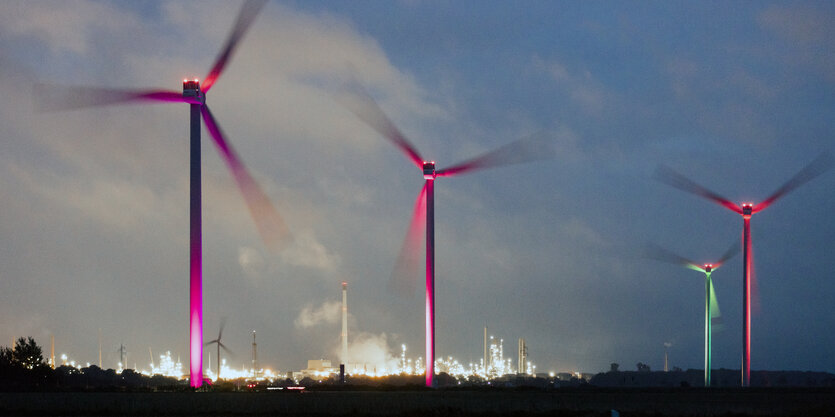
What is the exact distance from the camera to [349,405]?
64312 mm

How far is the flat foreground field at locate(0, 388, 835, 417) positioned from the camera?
6253 cm

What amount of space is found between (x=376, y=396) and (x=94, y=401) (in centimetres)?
1857

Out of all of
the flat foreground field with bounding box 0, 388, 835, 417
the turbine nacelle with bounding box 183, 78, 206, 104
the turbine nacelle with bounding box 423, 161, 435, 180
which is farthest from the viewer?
the turbine nacelle with bounding box 423, 161, 435, 180

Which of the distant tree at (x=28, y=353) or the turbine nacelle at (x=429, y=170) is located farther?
the distant tree at (x=28, y=353)

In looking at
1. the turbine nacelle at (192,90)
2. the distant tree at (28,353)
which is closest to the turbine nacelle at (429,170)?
the turbine nacelle at (192,90)

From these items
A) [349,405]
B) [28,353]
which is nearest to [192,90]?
[349,405]

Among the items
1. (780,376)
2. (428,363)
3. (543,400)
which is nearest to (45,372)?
(428,363)

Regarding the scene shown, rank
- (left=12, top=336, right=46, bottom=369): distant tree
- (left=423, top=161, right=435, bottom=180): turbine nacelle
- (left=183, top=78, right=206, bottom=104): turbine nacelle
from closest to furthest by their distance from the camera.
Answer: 1. (left=183, top=78, right=206, bottom=104): turbine nacelle
2. (left=423, top=161, right=435, bottom=180): turbine nacelle
3. (left=12, top=336, right=46, bottom=369): distant tree

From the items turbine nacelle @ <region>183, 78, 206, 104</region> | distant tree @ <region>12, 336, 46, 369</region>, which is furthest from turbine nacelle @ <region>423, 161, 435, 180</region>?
distant tree @ <region>12, 336, 46, 369</region>

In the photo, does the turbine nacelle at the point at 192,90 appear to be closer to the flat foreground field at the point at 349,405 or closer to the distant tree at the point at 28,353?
the flat foreground field at the point at 349,405

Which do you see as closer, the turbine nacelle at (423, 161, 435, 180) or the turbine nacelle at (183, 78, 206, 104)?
the turbine nacelle at (183, 78, 206, 104)

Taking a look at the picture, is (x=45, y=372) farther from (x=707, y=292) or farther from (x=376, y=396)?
(x=707, y=292)

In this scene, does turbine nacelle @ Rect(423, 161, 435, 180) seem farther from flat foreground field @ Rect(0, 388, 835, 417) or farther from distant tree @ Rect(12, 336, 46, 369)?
distant tree @ Rect(12, 336, 46, 369)

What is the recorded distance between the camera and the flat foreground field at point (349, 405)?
205 ft
